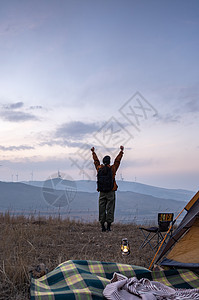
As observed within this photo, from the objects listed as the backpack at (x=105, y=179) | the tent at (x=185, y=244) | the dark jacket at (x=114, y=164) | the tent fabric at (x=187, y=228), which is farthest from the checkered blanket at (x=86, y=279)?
the dark jacket at (x=114, y=164)

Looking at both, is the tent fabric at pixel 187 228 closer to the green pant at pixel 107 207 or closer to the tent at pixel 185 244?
the tent at pixel 185 244

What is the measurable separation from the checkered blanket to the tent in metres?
0.45

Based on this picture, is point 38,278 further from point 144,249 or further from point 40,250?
point 144,249

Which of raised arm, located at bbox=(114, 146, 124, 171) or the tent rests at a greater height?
raised arm, located at bbox=(114, 146, 124, 171)

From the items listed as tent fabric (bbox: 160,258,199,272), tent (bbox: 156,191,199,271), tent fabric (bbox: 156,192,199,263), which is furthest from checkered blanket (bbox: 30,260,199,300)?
tent fabric (bbox: 156,192,199,263)

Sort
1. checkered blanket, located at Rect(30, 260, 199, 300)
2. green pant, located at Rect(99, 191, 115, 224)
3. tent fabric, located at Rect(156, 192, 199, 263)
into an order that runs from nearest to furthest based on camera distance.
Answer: checkered blanket, located at Rect(30, 260, 199, 300), tent fabric, located at Rect(156, 192, 199, 263), green pant, located at Rect(99, 191, 115, 224)

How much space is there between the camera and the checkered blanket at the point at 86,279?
2.74 m

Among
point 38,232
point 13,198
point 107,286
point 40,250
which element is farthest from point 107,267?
point 13,198

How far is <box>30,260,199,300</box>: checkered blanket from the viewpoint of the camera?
9.00 feet

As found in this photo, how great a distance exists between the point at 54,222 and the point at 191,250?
5.01 meters

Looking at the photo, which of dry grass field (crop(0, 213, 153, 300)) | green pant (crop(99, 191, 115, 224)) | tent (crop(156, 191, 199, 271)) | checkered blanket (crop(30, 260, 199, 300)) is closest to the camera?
checkered blanket (crop(30, 260, 199, 300))

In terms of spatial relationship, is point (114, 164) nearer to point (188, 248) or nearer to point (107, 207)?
point (107, 207)

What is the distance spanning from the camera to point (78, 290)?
2797mm

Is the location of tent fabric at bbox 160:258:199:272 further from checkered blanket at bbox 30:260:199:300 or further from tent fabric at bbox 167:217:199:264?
checkered blanket at bbox 30:260:199:300
